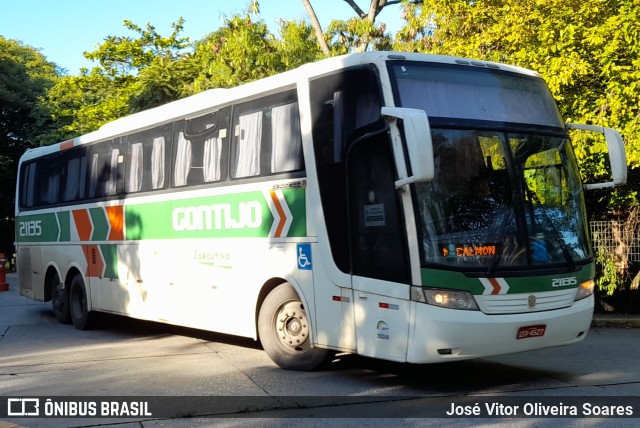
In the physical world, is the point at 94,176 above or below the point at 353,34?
below

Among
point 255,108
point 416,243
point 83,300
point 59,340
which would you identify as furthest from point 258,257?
point 83,300

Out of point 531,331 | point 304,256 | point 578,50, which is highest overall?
point 578,50

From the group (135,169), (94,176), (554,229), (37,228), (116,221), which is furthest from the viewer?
(37,228)

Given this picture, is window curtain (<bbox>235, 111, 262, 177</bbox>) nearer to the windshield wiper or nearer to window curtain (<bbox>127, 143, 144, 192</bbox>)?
window curtain (<bbox>127, 143, 144, 192</bbox>)

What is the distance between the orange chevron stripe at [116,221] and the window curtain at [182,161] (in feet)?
Result: 6.73

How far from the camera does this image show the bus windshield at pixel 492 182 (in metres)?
7.98

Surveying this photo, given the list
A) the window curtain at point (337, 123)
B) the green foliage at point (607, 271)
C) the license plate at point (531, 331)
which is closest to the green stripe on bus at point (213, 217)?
the window curtain at point (337, 123)

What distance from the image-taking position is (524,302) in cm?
811

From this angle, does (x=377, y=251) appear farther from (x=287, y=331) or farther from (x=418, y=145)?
(x=287, y=331)

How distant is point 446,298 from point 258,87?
3.95m

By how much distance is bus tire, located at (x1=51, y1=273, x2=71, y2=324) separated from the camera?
615 inches

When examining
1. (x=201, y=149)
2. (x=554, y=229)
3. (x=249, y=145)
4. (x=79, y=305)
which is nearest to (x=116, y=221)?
(x=79, y=305)

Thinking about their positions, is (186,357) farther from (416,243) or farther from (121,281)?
(416,243)

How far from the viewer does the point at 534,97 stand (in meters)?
9.19
